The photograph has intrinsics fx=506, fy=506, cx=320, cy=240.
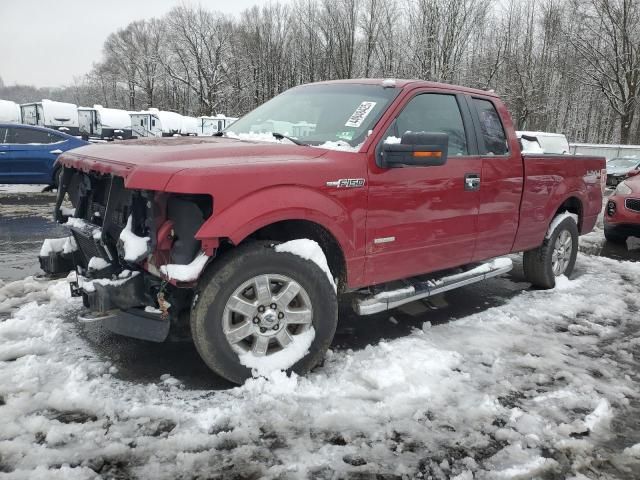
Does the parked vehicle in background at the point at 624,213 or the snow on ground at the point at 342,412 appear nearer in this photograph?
the snow on ground at the point at 342,412

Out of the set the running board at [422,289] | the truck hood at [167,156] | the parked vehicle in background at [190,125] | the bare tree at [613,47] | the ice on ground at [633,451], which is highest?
the bare tree at [613,47]

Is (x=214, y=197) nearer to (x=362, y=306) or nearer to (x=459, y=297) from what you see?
(x=362, y=306)

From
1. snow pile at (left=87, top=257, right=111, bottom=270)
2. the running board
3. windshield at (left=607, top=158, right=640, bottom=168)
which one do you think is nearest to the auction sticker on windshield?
the running board

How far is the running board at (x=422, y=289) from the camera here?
3658 mm

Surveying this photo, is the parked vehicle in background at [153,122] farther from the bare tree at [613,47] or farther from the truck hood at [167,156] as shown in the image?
the truck hood at [167,156]

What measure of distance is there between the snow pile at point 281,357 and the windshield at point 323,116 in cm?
A: 133

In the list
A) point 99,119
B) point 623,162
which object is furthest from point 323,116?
point 99,119

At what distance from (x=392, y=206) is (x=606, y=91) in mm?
34876

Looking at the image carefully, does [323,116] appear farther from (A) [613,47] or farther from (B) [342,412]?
(A) [613,47]

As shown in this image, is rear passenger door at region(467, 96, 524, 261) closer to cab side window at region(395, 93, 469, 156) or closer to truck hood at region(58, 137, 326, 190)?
cab side window at region(395, 93, 469, 156)

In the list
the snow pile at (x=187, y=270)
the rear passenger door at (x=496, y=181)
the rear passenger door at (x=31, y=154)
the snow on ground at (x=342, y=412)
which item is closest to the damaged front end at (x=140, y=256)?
the snow pile at (x=187, y=270)

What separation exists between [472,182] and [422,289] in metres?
1.00

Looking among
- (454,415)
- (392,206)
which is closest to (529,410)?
(454,415)

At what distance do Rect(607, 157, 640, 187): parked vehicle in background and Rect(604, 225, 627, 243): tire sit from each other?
11.4 meters
